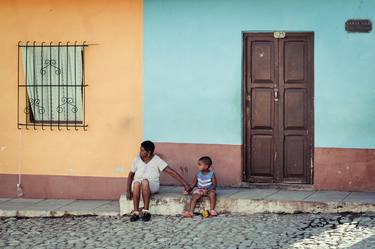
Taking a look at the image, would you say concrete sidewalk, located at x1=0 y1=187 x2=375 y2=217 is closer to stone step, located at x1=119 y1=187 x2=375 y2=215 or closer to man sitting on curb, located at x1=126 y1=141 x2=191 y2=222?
stone step, located at x1=119 y1=187 x2=375 y2=215

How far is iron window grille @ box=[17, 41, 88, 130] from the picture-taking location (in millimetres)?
9664

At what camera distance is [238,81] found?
29.9ft

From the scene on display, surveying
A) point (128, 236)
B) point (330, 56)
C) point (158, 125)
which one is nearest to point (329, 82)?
point (330, 56)

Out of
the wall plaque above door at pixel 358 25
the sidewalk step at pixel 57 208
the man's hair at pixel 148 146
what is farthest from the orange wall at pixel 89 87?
the wall plaque above door at pixel 358 25

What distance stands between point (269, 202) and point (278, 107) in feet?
4.76

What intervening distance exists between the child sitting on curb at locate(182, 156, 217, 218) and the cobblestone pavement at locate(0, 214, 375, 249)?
16cm

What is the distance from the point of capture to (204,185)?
27.8ft

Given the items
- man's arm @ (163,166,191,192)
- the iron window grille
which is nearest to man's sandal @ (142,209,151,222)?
man's arm @ (163,166,191,192)

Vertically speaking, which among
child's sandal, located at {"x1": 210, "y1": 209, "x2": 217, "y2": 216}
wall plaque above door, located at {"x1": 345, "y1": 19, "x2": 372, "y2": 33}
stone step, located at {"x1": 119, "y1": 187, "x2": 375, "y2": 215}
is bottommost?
child's sandal, located at {"x1": 210, "y1": 209, "x2": 217, "y2": 216}

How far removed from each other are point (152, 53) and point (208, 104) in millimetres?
1071

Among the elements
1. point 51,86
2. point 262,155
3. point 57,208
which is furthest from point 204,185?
point 51,86

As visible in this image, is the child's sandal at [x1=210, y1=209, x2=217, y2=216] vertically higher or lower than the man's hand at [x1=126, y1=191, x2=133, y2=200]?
lower

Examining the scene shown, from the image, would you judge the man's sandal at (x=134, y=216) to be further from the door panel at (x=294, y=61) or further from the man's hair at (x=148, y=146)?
the door panel at (x=294, y=61)

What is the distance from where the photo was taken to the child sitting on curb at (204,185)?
8.38 m
